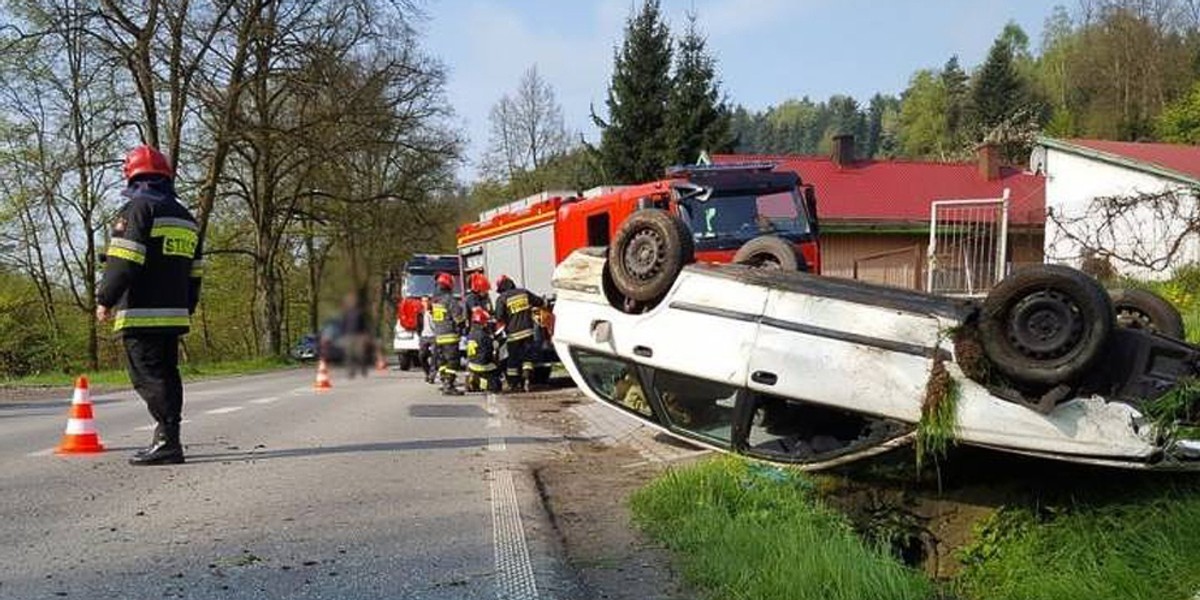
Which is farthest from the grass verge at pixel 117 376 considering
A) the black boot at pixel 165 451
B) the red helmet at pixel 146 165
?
the red helmet at pixel 146 165

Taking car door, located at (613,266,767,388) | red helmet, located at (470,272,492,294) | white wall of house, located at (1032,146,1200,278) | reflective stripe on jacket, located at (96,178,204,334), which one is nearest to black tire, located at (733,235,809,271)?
car door, located at (613,266,767,388)

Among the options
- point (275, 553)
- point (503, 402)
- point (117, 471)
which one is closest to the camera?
point (275, 553)

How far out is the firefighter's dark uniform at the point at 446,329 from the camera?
6112 millimetres

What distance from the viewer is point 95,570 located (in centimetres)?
448

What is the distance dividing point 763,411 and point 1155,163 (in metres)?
21.7

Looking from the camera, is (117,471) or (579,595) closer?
(579,595)

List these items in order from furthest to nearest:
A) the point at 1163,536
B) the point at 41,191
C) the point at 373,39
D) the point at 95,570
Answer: the point at 41,191 < the point at 1163,536 < the point at 95,570 < the point at 373,39

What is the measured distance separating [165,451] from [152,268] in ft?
6.94

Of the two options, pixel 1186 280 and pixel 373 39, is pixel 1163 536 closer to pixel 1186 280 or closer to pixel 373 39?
pixel 373 39

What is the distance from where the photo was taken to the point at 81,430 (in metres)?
7.89

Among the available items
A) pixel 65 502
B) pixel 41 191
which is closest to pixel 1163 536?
pixel 65 502

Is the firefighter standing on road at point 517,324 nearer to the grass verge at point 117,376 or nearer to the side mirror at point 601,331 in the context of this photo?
the grass verge at point 117,376

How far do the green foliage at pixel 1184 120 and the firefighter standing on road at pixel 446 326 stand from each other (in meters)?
40.8

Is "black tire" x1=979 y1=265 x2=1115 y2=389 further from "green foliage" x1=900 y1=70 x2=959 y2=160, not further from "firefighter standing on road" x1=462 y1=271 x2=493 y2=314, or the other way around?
"green foliage" x1=900 y1=70 x2=959 y2=160
